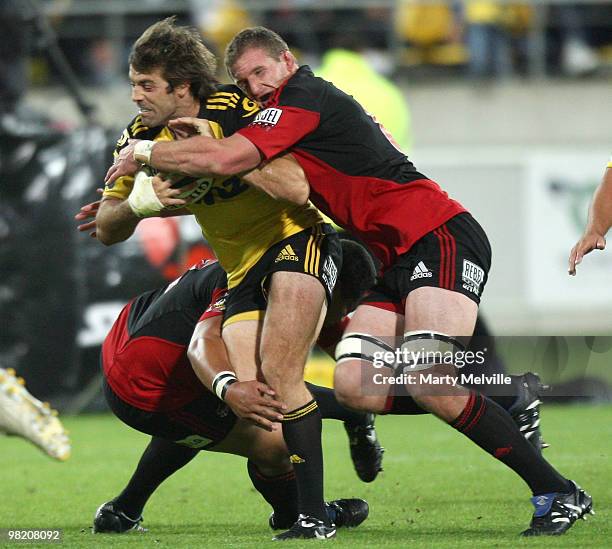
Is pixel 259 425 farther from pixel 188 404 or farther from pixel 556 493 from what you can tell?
Answer: pixel 556 493

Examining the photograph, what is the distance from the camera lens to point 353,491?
7012 mm

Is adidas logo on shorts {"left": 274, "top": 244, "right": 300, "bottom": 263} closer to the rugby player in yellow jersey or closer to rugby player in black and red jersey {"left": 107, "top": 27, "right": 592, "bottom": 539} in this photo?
the rugby player in yellow jersey

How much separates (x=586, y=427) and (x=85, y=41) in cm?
925

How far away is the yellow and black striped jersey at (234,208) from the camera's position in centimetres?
554

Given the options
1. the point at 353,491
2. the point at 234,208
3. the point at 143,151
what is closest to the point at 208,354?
the point at 234,208

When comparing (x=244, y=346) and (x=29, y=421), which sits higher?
(x=244, y=346)

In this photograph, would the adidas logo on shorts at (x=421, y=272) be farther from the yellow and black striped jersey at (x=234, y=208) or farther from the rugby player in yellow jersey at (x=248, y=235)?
the yellow and black striped jersey at (x=234, y=208)

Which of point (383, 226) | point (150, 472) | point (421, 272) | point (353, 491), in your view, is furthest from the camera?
point (353, 491)

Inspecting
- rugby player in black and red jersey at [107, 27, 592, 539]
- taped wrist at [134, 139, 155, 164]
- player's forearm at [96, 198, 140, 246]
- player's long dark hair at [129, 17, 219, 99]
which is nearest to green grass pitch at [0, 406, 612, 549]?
rugby player in black and red jersey at [107, 27, 592, 539]

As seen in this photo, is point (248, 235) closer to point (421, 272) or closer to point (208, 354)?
point (208, 354)

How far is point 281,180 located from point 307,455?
1.10m

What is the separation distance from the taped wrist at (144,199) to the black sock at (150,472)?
1.14 meters

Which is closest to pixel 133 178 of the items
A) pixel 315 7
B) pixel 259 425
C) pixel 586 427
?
pixel 259 425

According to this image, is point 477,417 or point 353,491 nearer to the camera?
point 477,417
